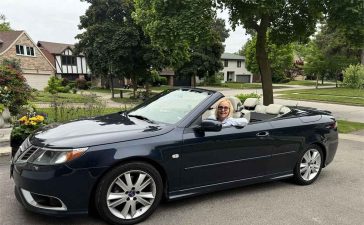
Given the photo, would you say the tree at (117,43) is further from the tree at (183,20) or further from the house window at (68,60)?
the house window at (68,60)

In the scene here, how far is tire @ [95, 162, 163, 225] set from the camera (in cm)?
385

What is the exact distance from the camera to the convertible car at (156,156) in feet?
12.2

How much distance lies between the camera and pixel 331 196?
206 inches

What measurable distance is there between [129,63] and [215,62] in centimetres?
1795

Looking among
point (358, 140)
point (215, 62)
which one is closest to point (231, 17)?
point (358, 140)

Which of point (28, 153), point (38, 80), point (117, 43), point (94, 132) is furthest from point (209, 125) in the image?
point (38, 80)

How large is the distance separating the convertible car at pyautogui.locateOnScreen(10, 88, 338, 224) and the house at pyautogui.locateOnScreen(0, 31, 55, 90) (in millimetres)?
42813

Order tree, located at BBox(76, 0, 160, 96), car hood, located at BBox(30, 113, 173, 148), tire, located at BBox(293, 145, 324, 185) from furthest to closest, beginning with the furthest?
tree, located at BBox(76, 0, 160, 96) → tire, located at BBox(293, 145, 324, 185) → car hood, located at BBox(30, 113, 173, 148)

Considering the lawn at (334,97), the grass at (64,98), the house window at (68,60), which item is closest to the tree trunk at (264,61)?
the grass at (64,98)

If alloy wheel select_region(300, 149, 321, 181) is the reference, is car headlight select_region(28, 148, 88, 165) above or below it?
above

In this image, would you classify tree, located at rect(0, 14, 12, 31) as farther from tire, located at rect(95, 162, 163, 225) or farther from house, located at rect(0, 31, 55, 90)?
tire, located at rect(95, 162, 163, 225)

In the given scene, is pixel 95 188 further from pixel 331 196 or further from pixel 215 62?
pixel 215 62

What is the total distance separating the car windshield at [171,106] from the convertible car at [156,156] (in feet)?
0.05

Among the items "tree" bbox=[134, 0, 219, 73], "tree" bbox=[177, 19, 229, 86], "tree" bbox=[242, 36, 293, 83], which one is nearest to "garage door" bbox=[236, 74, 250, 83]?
"tree" bbox=[242, 36, 293, 83]
